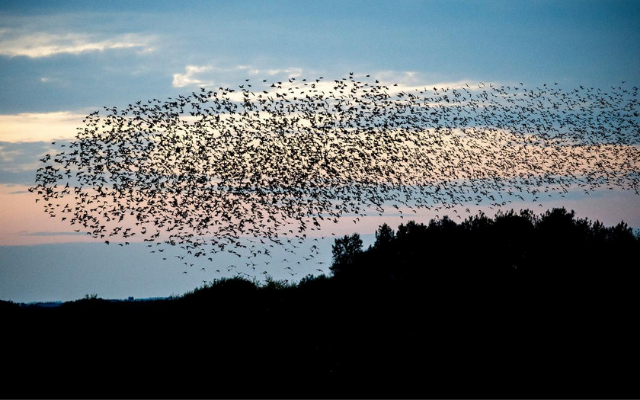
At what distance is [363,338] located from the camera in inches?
1512

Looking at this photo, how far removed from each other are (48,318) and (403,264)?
38879 mm

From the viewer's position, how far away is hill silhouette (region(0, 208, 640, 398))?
3077 centimetres

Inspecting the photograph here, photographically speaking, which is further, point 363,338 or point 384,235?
point 384,235

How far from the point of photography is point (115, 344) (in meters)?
35.2

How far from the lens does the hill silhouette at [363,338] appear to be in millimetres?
30766

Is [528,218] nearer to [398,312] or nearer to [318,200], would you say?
[398,312]

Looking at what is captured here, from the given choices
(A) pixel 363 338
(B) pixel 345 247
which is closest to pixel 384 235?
(B) pixel 345 247

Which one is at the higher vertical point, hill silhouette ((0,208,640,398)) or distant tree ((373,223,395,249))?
distant tree ((373,223,395,249))

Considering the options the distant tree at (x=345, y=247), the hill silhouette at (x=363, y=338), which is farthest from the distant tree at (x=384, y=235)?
the hill silhouette at (x=363, y=338)

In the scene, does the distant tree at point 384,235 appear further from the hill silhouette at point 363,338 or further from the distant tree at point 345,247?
the hill silhouette at point 363,338

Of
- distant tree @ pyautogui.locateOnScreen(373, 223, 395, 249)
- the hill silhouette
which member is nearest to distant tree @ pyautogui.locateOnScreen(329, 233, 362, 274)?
distant tree @ pyautogui.locateOnScreen(373, 223, 395, 249)

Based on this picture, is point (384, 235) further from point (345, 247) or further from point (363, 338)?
point (363, 338)

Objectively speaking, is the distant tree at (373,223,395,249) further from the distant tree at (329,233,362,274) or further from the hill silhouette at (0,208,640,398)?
the hill silhouette at (0,208,640,398)

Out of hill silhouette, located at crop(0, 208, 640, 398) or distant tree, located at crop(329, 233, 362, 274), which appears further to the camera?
distant tree, located at crop(329, 233, 362, 274)
